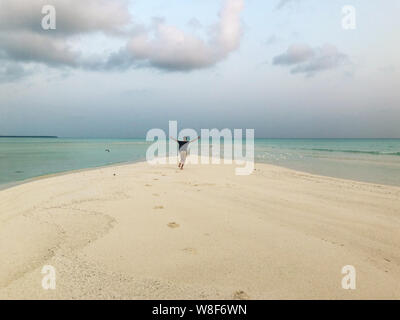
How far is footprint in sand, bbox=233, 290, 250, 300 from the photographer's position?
9.47 feet

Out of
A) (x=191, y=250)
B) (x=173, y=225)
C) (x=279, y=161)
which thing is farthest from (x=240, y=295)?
(x=279, y=161)

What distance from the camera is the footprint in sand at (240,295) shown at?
2.89 m

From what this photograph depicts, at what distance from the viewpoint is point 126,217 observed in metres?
5.52

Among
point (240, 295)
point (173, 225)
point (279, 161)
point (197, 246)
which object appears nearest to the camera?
point (240, 295)

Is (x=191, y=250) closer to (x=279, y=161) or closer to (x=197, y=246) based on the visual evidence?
(x=197, y=246)

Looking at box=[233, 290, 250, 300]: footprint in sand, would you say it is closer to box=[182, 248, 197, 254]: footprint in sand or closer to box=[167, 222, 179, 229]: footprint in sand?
box=[182, 248, 197, 254]: footprint in sand

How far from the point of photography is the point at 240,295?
9.60ft

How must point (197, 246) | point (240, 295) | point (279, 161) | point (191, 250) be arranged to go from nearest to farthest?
1. point (240, 295)
2. point (191, 250)
3. point (197, 246)
4. point (279, 161)

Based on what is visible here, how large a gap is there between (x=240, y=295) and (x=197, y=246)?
1.33m

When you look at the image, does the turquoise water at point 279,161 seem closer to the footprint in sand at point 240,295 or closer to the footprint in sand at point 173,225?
the footprint in sand at point 173,225

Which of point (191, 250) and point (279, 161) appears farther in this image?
point (279, 161)

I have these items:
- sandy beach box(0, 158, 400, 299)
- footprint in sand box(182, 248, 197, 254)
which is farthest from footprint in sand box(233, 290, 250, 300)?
footprint in sand box(182, 248, 197, 254)

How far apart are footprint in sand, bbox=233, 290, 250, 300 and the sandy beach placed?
0.04 ft

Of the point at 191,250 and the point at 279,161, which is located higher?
the point at 279,161
